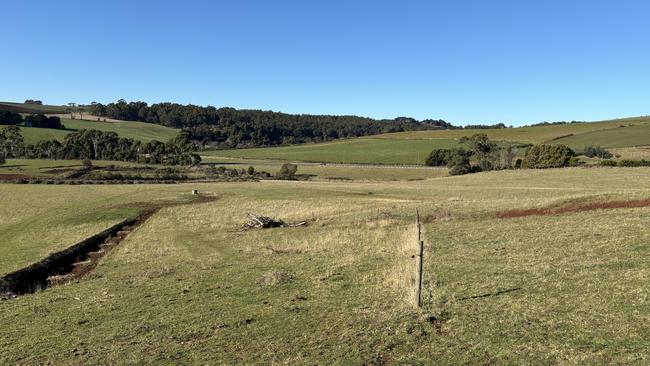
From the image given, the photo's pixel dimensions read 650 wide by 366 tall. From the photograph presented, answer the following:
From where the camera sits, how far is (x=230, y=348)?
10953 mm

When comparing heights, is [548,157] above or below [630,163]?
above

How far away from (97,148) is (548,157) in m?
133

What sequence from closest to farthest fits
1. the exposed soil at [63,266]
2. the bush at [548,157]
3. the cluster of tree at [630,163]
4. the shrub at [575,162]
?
the exposed soil at [63,266] < the cluster of tree at [630,163] < the shrub at [575,162] < the bush at [548,157]

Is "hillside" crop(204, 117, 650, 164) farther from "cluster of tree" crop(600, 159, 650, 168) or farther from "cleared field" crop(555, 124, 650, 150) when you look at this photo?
"cluster of tree" crop(600, 159, 650, 168)

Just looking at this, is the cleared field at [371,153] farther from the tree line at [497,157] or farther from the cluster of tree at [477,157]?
the tree line at [497,157]

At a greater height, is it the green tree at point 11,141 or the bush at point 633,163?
the green tree at point 11,141

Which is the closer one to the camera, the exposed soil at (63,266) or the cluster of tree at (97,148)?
the exposed soil at (63,266)

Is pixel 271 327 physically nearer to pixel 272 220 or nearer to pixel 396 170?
pixel 272 220

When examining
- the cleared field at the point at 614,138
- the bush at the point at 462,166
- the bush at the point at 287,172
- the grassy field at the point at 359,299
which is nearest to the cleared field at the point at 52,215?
the grassy field at the point at 359,299

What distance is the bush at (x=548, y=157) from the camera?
95.2 metres

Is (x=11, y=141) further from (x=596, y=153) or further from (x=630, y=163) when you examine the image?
(x=630, y=163)

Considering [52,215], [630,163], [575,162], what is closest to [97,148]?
[52,215]

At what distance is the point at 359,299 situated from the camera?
1426 centimetres

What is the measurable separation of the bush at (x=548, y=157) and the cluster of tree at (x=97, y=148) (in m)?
89.2
